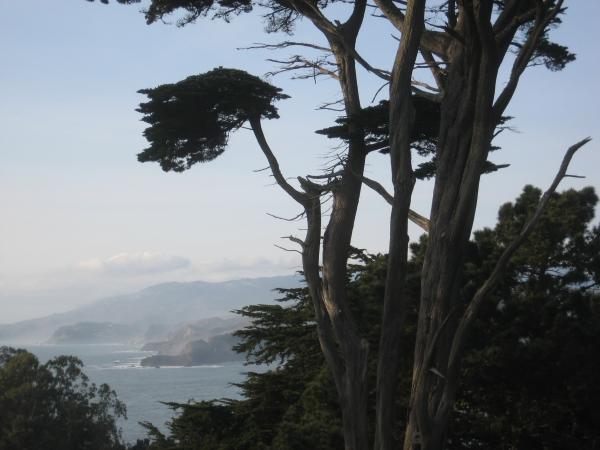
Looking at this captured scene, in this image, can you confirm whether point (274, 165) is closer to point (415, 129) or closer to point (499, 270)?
point (415, 129)

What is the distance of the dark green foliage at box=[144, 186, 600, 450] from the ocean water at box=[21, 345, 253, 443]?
38408 mm

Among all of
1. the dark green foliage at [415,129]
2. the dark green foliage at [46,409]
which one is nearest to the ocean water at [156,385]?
the dark green foliage at [46,409]

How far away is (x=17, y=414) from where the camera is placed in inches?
1065

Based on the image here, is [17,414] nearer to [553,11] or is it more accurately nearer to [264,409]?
[264,409]

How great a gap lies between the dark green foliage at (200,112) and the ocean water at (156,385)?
140 feet

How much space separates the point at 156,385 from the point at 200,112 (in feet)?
271

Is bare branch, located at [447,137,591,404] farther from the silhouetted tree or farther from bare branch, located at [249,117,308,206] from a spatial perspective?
bare branch, located at [249,117,308,206]

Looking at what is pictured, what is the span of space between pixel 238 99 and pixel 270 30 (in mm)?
1137

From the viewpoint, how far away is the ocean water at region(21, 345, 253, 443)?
62094 mm

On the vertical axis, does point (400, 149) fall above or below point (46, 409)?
above

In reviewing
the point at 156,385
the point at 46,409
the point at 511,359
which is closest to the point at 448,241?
the point at 511,359

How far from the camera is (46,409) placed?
2809 centimetres

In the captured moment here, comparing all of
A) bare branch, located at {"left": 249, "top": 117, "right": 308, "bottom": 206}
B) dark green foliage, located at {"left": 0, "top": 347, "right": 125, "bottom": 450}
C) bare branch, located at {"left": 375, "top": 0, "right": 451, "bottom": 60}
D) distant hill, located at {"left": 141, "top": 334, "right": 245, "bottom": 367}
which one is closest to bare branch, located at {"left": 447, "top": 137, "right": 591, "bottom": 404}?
bare branch, located at {"left": 375, "top": 0, "right": 451, "bottom": 60}

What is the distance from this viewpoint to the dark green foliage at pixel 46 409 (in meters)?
26.9
